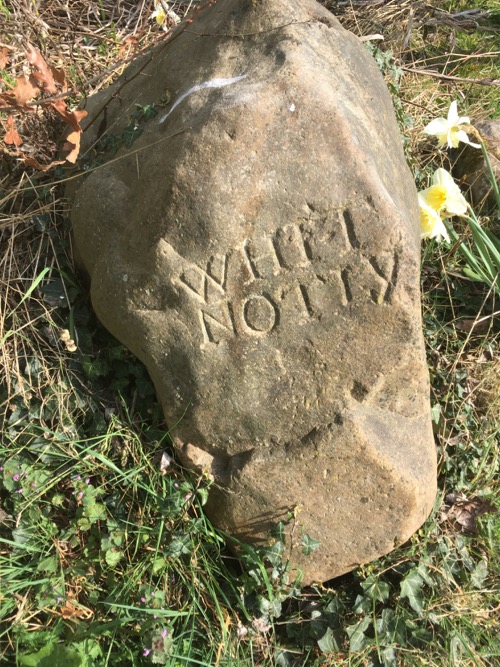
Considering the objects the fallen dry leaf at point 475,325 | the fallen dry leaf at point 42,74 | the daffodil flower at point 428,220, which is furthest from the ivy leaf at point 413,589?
the fallen dry leaf at point 42,74

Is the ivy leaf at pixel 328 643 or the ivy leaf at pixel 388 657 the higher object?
the ivy leaf at pixel 328 643

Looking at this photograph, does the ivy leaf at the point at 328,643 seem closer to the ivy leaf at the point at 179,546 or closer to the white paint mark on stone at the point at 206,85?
the ivy leaf at the point at 179,546

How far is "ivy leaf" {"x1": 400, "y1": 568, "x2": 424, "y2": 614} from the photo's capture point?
2445mm

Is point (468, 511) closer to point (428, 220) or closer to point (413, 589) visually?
point (413, 589)

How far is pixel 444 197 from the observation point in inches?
102

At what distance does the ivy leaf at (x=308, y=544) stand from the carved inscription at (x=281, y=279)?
30.2 inches

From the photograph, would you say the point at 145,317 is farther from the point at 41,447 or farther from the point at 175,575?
the point at 175,575

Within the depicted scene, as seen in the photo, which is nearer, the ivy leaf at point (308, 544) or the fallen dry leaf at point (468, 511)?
the ivy leaf at point (308, 544)

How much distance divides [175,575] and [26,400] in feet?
2.93

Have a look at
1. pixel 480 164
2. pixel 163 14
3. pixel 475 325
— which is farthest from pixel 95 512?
pixel 480 164

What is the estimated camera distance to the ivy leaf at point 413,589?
2.45 m

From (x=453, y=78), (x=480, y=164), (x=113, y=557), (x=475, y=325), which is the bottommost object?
(x=475, y=325)

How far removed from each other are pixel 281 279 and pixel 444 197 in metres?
0.96

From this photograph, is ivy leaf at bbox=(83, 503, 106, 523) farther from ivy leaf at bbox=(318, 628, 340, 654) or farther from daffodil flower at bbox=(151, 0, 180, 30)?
daffodil flower at bbox=(151, 0, 180, 30)
